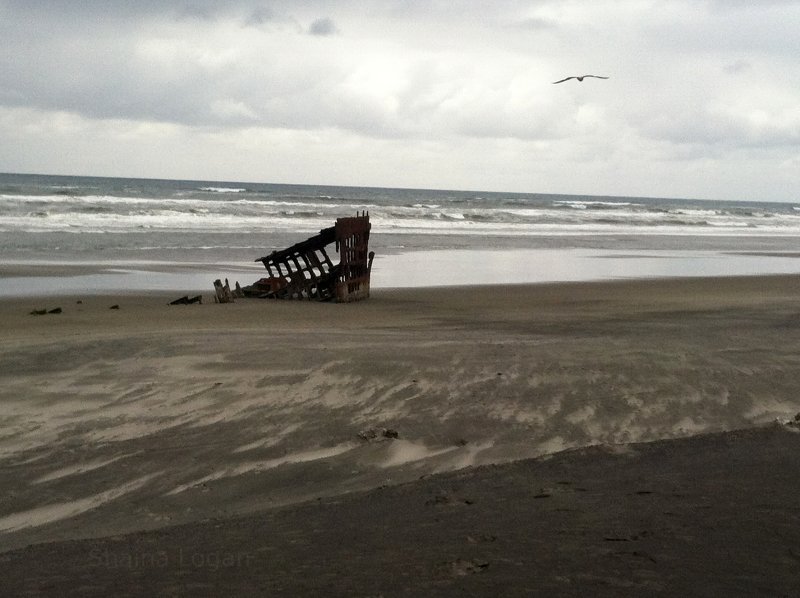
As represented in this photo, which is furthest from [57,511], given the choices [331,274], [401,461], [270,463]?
[331,274]

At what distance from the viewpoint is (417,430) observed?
6.18 metres

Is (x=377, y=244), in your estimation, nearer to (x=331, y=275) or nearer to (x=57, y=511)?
(x=331, y=275)

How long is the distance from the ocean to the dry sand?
9280 millimetres

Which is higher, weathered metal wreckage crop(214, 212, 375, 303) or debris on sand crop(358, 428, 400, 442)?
weathered metal wreckage crop(214, 212, 375, 303)

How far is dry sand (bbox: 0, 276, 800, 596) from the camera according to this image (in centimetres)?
353

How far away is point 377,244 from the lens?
29812 mm

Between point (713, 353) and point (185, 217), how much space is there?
34.7 metres

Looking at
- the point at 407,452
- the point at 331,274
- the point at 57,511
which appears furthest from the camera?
the point at 331,274

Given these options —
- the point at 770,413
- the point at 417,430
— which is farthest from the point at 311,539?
A: the point at 770,413

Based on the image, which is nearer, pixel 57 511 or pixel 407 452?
pixel 57 511

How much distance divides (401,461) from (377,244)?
80.1 feet

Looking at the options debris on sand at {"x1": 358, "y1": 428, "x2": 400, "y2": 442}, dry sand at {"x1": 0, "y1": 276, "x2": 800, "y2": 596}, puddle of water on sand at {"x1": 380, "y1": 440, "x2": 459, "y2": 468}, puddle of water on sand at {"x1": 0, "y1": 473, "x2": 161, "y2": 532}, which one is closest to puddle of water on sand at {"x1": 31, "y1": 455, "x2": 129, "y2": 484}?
dry sand at {"x1": 0, "y1": 276, "x2": 800, "y2": 596}

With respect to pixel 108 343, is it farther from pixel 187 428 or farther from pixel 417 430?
pixel 417 430

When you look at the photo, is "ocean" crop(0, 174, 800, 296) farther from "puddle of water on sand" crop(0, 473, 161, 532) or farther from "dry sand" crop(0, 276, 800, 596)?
"puddle of water on sand" crop(0, 473, 161, 532)
